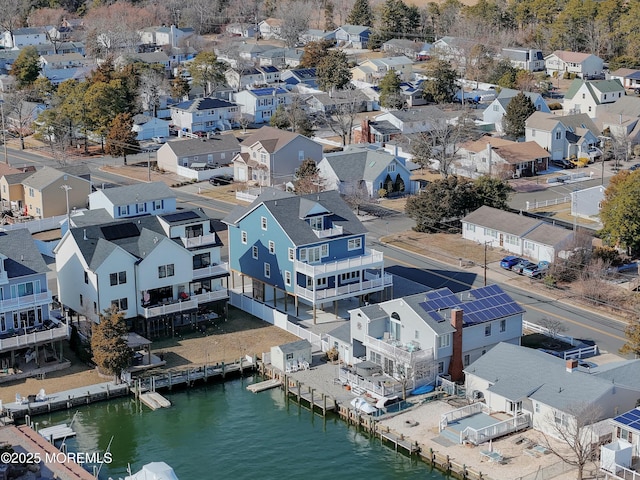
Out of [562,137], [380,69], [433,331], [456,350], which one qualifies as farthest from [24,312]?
[380,69]

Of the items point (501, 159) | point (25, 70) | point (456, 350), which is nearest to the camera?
point (456, 350)

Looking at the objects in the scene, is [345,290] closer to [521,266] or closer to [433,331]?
[433,331]

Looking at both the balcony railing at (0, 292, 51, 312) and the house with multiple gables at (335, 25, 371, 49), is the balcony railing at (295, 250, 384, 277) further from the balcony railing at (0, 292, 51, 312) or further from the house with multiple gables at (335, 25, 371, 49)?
the house with multiple gables at (335, 25, 371, 49)

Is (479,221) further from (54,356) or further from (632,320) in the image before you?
(54,356)

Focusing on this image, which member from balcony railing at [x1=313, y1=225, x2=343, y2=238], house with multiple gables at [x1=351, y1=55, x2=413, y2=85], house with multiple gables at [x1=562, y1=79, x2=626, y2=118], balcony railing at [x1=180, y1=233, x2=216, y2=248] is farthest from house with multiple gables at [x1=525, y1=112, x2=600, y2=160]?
balcony railing at [x1=180, y1=233, x2=216, y2=248]

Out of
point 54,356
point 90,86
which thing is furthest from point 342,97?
point 54,356
